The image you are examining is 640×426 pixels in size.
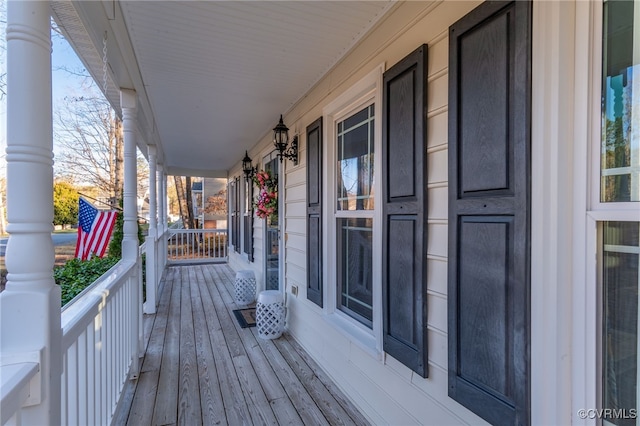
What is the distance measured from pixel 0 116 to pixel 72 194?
5.47 ft

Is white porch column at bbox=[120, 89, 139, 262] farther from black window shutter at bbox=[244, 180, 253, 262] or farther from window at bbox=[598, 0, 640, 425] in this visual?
window at bbox=[598, 0, 640, 425]

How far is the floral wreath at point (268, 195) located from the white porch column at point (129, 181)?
162cm

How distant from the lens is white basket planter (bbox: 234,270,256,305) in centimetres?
483

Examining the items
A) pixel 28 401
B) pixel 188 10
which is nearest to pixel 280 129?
pixel 188 10

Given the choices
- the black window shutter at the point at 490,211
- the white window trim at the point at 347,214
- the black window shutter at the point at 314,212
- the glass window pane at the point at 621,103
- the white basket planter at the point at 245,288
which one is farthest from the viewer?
the white basket planter at the point at 245,288

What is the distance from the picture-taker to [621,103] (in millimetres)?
1018

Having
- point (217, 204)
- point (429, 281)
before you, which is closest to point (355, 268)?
point (429, 281)

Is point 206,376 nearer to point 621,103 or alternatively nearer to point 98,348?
point 98,348

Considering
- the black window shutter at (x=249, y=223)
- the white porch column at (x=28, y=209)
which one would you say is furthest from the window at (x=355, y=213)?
the black window shutter at (x=249, y=223)

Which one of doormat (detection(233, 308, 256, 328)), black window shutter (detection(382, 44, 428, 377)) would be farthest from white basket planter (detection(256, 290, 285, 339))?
black window shutter (detection(382, 44, 428, 377))

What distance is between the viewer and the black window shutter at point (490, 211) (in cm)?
117

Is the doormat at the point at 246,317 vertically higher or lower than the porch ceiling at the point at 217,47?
lower

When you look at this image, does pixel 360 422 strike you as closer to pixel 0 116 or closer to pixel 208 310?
pixel 0 116

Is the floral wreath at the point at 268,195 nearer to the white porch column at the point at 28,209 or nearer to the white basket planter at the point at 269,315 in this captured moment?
the white basket planter at the point at 269,315
